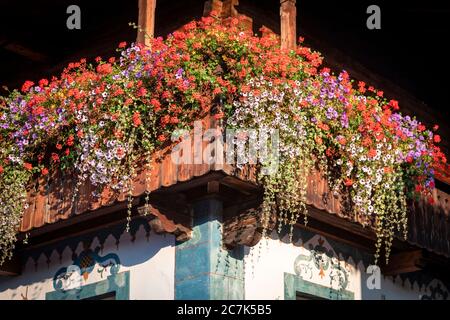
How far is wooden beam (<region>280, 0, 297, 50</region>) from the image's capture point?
34.0ft

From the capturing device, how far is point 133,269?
1034cm

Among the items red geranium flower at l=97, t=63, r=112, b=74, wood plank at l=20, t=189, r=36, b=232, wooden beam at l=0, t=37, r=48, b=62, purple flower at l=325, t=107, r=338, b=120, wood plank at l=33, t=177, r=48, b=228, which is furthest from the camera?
wooden beam at l=0, t=37, r=48, b=62

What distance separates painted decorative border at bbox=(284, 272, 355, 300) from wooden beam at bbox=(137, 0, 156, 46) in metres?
2.77

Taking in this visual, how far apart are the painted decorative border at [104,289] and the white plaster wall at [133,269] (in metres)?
0.06

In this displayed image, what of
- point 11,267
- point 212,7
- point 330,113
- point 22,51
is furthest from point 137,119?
point 22,51

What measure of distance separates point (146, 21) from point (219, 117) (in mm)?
1737

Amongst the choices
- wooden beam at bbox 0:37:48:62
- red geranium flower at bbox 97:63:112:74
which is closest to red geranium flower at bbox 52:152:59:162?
red geranium flower at bbox 97:63:112:74

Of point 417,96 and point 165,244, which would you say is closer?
point 165,244

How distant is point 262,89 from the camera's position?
938 cm

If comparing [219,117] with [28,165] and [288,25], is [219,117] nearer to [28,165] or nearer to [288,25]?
[288,25]

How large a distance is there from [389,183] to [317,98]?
1.13 m

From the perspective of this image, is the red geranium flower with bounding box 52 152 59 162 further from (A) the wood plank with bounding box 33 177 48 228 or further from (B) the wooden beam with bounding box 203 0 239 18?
(B) the wooden beam with bounding box 203 0 239 18

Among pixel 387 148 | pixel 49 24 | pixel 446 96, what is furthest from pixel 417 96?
pixel 49 24

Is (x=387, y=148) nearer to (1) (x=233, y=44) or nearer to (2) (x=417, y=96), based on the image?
A: (1) (x=233, y=44)
